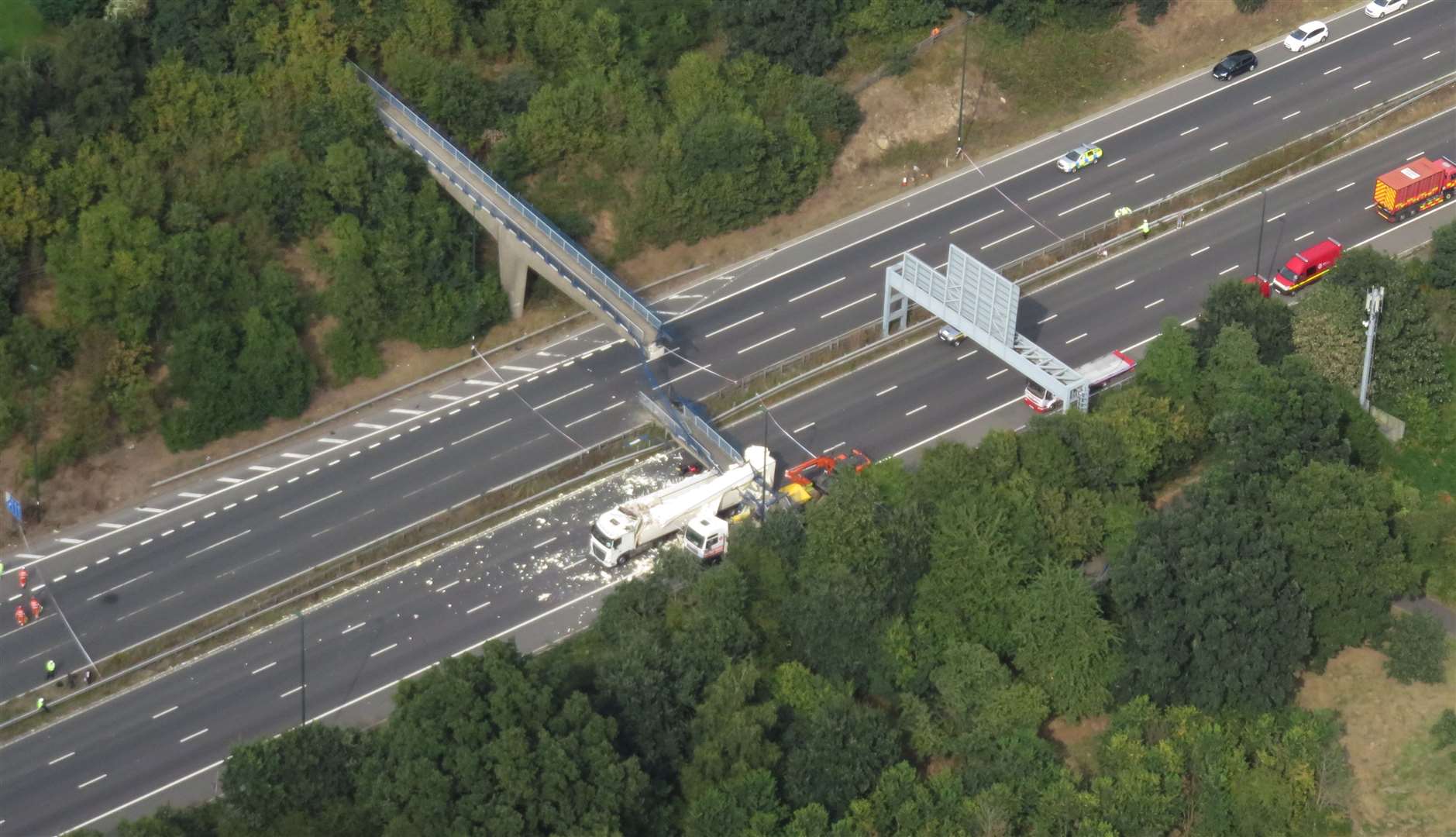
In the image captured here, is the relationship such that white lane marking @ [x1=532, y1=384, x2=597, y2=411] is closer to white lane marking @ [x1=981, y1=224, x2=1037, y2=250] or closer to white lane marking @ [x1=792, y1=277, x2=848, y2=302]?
white lane marking @ [x1=792, y1=277, x2=848, y2=302]

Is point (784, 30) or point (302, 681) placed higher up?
point (784, 30)

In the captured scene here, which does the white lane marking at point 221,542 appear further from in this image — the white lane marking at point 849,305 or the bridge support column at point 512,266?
the white lane marking at point 849,305

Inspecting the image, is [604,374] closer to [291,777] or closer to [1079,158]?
[1079,158]

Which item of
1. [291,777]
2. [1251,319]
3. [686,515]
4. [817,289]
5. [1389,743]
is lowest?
[1389,743]

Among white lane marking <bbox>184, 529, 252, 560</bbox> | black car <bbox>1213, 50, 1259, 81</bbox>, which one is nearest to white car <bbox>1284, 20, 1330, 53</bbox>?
black car <bbox>1213, 50, 1259, 81</bbox>

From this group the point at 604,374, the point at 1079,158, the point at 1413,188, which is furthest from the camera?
the point at 1079,158

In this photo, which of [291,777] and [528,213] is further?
[528,213]

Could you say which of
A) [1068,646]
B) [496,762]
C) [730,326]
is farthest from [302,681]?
[1068,646]
